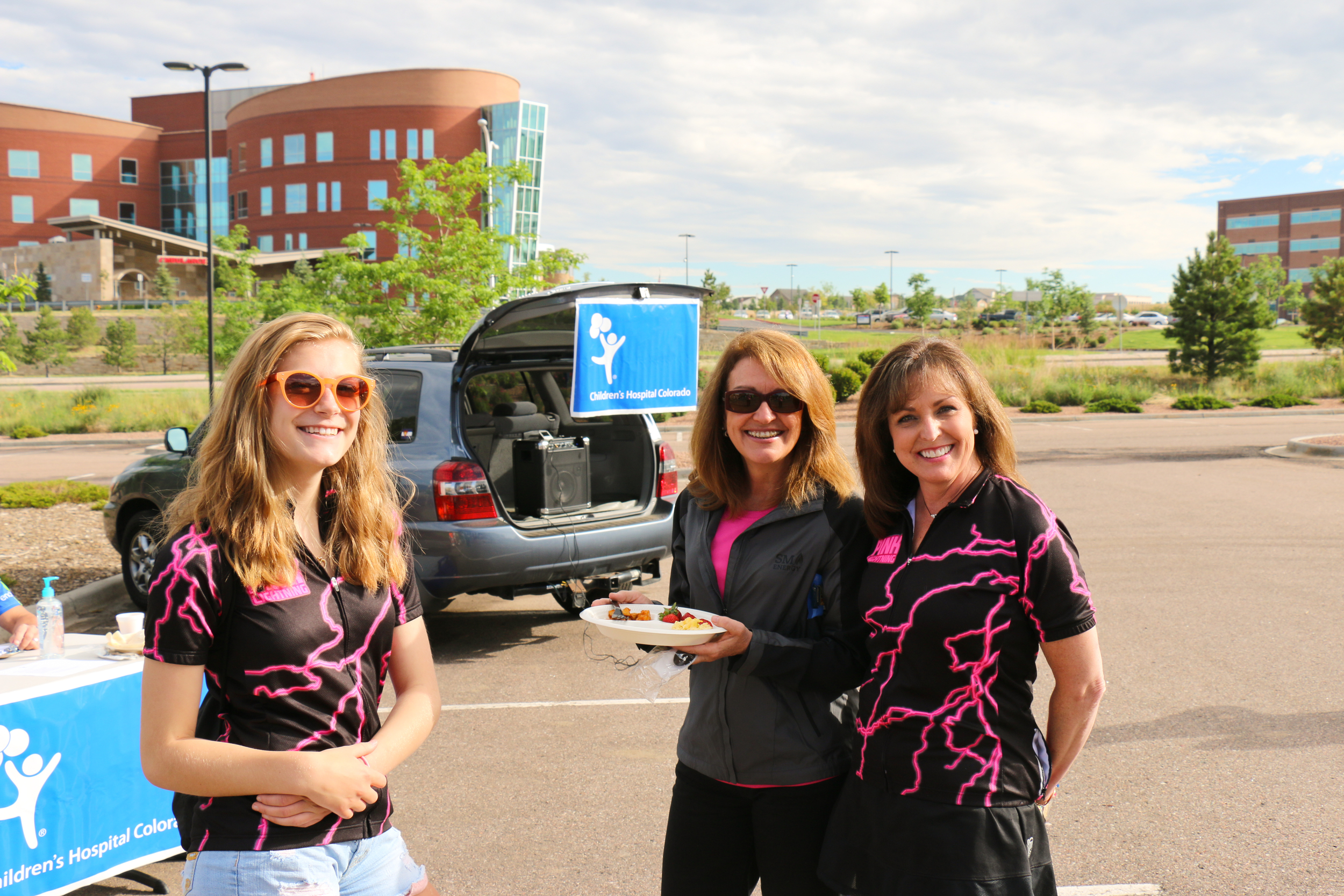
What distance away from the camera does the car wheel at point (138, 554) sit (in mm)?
7562

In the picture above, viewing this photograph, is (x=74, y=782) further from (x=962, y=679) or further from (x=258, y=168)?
(x=258, y=168)

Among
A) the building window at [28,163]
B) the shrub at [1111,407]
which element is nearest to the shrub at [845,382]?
the shrub at [1111,407]

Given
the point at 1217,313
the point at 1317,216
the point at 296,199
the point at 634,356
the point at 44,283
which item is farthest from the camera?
the point at 1317,216

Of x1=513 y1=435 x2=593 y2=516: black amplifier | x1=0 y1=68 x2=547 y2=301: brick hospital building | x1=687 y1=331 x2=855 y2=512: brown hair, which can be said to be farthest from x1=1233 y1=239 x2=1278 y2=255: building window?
x1=687 y1=331 x2=855 y2=512: brown hair

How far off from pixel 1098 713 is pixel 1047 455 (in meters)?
13.3

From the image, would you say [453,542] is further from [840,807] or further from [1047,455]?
[1047,455]

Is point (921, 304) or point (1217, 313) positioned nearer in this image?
point (1217, 313)

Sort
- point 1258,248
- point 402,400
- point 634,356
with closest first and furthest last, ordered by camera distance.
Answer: point 402,400
point 634,356
point 1258,248

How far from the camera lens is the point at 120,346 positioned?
155 feet

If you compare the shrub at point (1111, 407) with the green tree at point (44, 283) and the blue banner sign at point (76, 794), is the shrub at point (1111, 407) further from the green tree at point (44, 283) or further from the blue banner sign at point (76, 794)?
the green tree at point (44, 283)

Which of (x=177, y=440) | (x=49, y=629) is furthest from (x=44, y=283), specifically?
(x=49, y=629)

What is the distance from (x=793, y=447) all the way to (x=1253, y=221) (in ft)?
495

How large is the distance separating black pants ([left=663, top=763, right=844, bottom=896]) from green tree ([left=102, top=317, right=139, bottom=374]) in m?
51.3

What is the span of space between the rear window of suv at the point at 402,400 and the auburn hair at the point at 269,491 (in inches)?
167
